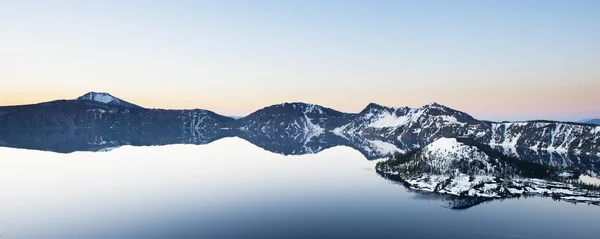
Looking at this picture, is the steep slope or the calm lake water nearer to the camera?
the calm lake water

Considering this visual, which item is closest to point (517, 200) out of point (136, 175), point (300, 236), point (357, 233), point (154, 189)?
point (357, 233)

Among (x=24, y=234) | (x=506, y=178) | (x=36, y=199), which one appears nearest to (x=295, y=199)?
(x=24, y=234)

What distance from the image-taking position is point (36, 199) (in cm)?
13700

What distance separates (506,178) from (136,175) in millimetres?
182486

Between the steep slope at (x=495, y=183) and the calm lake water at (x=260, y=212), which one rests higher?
the steep slope at (x=495, y=183)

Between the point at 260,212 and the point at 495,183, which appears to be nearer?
the point at 260,212

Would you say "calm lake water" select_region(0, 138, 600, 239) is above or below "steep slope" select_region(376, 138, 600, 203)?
below

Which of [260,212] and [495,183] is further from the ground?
[495,183]

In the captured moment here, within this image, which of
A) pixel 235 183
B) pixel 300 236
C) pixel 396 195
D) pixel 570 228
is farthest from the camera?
pixel 235 183

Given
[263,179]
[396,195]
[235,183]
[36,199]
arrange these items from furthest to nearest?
[263,179] → [235,183] → [396,195] → [36,199]

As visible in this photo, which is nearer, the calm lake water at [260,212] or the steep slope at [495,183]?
the calm lake water at [260,212]

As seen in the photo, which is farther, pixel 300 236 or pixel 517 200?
pixel 517 200

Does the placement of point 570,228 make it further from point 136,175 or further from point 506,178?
point 136,175

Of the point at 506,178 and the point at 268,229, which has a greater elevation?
the point at 506,178
